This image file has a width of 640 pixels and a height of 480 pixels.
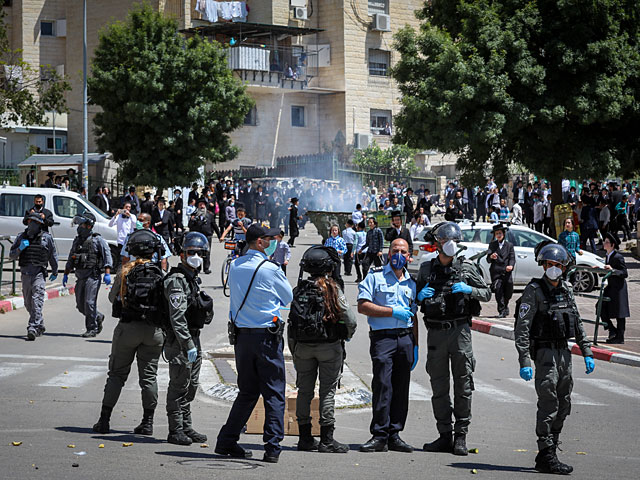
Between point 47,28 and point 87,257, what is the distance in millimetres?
48348

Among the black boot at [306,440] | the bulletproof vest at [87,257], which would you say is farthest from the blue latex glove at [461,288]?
the bulletproof vest at [87,257]

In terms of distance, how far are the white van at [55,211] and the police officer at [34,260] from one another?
30.5 ft

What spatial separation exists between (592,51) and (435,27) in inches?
193

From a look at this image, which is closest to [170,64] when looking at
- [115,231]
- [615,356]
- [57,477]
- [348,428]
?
[115,231]

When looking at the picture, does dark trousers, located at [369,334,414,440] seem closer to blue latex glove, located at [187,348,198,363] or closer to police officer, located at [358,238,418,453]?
police officer, located at [358,238,418,453]

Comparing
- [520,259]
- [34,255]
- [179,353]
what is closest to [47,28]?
[520,259]

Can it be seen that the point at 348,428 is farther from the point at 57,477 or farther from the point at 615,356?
the point at 615,356

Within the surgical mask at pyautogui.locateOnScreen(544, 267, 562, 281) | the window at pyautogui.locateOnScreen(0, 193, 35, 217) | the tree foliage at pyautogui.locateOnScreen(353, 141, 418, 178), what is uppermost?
the tree foliage at pyautogui.locateOnScreen(353, 141, 418, 178)

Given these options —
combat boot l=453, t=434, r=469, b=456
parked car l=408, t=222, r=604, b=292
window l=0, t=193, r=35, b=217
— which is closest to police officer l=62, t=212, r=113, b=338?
combat boot l=453, t=434, r=469, b=456

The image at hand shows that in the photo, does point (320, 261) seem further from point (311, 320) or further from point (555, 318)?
point (555, 318)

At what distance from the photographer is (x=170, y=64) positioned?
38.2 meters

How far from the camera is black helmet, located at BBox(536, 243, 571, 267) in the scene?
791 centimetres

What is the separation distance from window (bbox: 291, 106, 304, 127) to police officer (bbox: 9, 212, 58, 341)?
41.9 meters

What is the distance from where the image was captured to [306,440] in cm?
793
